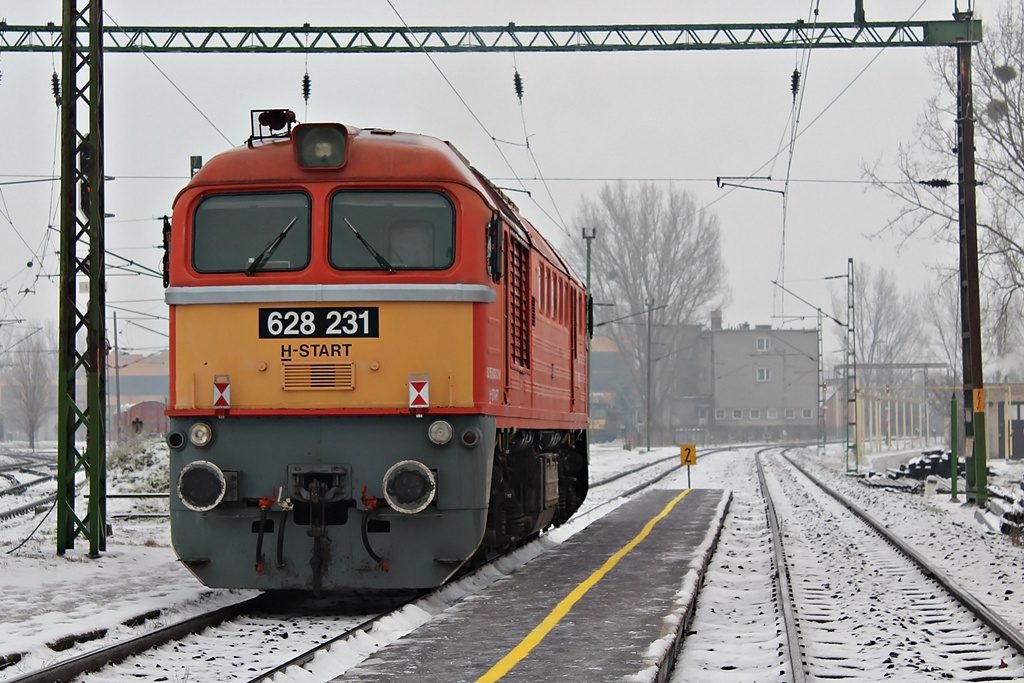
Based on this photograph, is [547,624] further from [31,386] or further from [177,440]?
[31,386]

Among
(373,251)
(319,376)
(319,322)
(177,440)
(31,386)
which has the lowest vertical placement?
(177,440)

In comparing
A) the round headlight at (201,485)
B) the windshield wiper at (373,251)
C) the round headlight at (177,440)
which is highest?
the windshield wiper at (373,251)

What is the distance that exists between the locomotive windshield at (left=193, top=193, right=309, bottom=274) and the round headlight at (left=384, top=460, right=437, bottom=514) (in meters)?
1.74

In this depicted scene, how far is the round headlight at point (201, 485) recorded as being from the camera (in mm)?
9656

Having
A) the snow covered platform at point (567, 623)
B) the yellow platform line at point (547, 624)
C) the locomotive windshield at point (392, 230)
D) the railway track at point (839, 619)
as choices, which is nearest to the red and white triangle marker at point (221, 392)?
the locomotive windshield at point (392, 230)

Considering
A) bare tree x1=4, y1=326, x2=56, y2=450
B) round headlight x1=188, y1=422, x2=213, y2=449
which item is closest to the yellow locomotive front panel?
round headlight x1=188, y1=422, x2=213, y2=449

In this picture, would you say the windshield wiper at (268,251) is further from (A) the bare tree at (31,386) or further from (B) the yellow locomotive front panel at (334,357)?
(A) the bare tree at (31,386)

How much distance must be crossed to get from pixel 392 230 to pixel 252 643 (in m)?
3.27

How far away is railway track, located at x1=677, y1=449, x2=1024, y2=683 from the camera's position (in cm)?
823

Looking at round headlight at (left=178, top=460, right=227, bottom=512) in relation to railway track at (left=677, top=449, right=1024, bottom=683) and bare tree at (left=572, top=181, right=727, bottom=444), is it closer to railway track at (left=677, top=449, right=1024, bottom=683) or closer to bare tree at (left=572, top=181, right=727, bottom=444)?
railway track at (left=677, top=449, right=1024, bottom=683)

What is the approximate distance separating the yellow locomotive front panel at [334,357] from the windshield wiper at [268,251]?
0.29 meters

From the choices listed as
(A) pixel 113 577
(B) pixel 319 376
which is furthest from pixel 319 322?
(A) pixel 113 577

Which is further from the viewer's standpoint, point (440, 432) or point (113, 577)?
point (113, 577)

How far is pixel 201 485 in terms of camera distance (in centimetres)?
970
